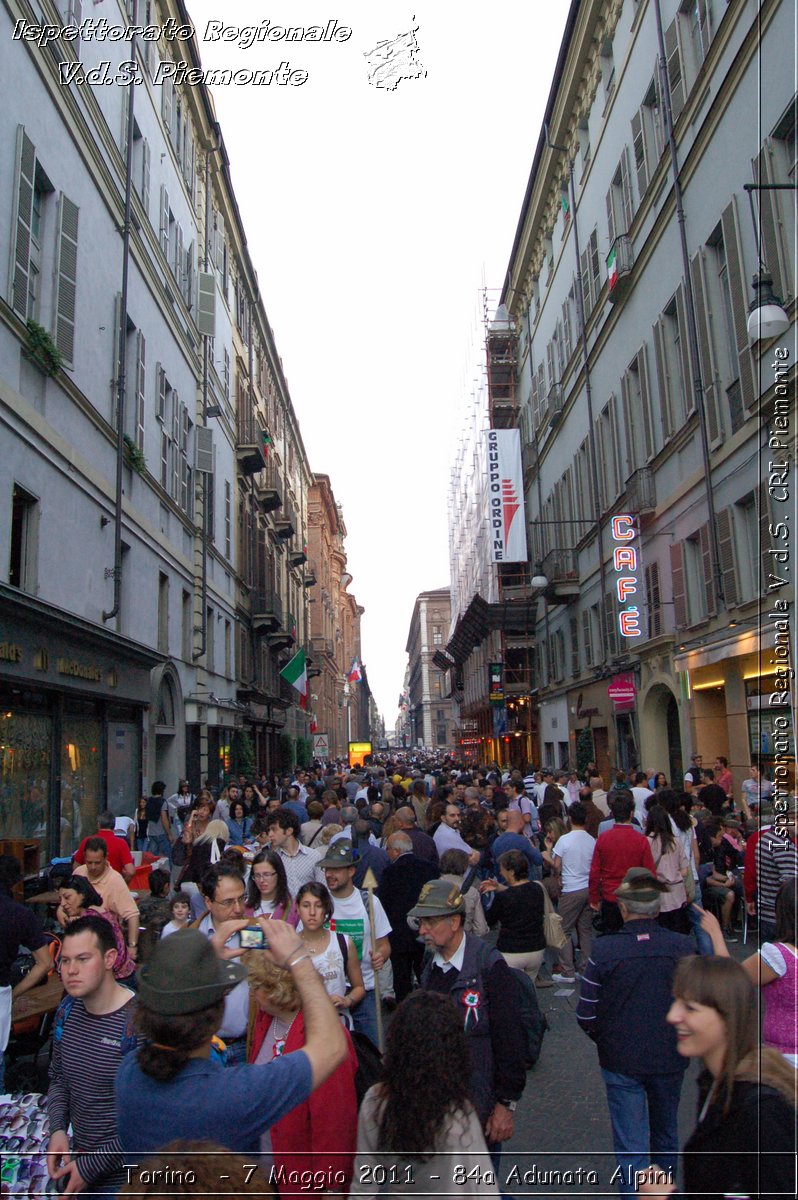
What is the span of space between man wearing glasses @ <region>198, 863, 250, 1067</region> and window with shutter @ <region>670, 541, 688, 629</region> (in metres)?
14.6

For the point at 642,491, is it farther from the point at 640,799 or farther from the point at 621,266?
→ the point at 640,799

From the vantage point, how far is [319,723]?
68.6 m

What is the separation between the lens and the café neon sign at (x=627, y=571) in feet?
70.3

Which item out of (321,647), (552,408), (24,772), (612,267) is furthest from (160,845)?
(321,647)

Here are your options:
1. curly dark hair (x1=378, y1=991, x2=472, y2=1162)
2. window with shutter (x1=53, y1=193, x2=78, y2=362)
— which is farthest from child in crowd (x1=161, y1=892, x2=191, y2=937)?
window with shutter (x1=53, y1=193, x2=78, y2=362)

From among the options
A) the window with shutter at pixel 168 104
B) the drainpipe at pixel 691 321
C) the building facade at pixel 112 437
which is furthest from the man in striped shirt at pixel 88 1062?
the window with shutter at pixel 168 104

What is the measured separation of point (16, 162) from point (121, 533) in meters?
6.58

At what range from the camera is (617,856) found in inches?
322

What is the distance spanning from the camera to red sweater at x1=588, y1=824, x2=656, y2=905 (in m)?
8.10

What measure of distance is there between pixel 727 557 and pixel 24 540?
11.1 m

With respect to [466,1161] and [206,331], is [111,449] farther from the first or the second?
[466,1161]

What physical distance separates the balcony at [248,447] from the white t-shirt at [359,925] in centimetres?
2781

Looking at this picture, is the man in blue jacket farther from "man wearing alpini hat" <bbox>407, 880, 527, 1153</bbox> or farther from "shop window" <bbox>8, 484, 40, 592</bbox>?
"shop window" <bbox>8, 484, 40, 592</bbox>

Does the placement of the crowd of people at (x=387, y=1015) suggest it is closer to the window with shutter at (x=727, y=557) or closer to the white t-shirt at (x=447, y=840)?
the white t-shirt at (x=447, y=840)
